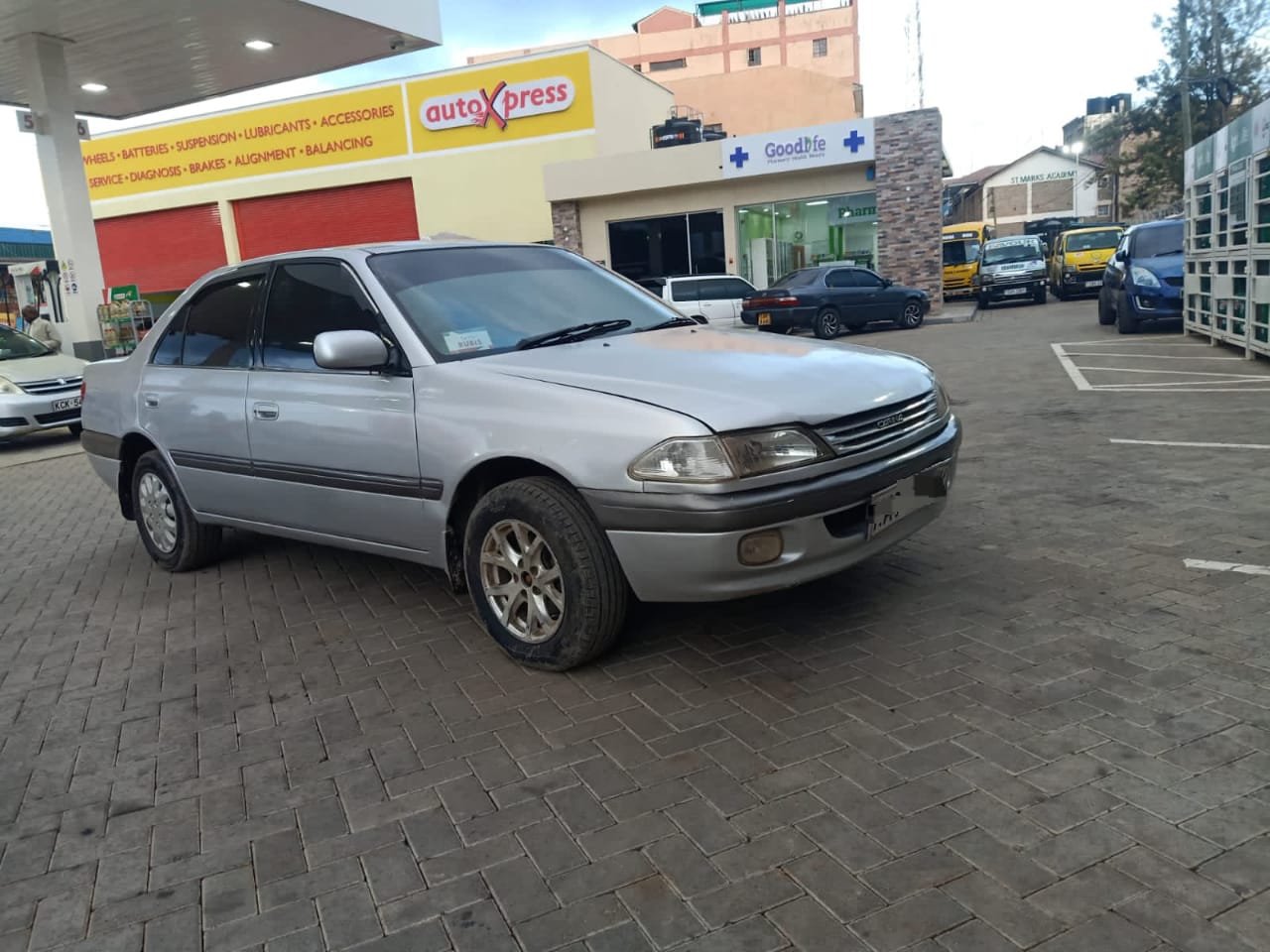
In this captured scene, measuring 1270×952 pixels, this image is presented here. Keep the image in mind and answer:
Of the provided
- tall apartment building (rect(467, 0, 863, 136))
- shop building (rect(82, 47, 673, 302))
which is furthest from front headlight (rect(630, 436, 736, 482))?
tall apartment building (rect(467, 0, 863, 136))

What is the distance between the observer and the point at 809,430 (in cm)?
346

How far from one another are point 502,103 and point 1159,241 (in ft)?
60.8

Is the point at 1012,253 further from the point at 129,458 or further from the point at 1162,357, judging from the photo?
the point at 129,458

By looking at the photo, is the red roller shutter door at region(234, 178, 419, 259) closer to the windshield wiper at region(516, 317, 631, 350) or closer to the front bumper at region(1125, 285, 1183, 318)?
the front bumper at region(1125, 285, 1183, 318)

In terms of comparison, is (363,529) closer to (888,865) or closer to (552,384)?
(552,384)

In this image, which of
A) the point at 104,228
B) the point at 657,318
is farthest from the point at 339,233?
the point at 657,318

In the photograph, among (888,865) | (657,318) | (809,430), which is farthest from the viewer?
(657,318)

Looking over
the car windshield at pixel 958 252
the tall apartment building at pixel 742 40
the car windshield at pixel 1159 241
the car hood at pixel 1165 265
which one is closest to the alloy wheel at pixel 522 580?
the car hood at pixel 1165 265

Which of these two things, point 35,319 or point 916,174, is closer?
point 35,319

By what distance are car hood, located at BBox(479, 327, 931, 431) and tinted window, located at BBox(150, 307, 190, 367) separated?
2.46 m

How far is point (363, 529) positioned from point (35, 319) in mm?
15032

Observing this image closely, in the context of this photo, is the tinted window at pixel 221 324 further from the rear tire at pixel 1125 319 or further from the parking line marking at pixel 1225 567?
the rear tire at pixel 1125 319

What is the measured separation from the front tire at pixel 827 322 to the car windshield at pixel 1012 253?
7.58 m

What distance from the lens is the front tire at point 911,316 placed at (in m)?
20.7
